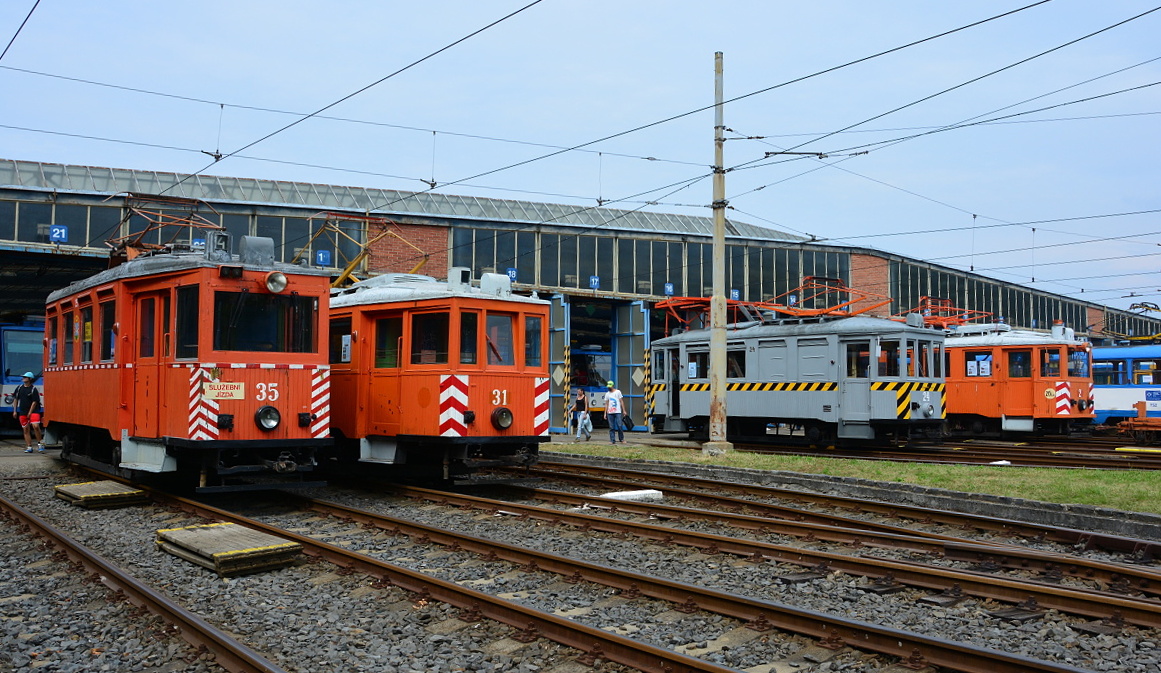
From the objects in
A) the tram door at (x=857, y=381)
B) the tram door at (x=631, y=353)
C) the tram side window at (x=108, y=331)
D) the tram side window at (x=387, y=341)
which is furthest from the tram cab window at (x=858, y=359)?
the tram side window at (x=108, y=331)

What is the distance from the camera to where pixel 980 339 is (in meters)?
26.7

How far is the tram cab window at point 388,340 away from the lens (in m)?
13.3

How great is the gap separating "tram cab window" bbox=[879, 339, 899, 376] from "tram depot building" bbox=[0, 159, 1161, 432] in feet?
26.1

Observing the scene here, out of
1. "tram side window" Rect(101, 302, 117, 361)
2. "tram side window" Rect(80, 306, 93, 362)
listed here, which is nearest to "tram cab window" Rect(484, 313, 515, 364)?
"tram side window" Rect(101, 302, 117, 361)

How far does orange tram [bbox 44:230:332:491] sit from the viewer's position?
10.8 meters

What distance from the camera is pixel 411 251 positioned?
29438mm

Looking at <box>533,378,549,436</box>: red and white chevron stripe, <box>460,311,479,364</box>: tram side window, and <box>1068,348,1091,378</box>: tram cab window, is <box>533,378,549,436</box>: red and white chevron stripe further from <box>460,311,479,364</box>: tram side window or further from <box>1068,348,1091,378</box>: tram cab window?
<box>1068,348,1091,378</box>: tram cab window

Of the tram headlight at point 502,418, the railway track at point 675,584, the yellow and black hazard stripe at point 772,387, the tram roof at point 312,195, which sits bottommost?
the railway track at point 675,584

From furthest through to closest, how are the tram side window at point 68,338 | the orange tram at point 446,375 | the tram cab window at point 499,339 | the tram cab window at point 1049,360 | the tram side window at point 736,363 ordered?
the tram cab window at point 1049,360 < the tram side window at point 736,363 < the tram side window at point 68,338 < the tram cab window at point 499,339 < the orange tram at point 446,375

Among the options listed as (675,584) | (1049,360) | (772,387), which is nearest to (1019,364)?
(1049,360)

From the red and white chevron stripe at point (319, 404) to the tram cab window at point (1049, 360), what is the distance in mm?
20577

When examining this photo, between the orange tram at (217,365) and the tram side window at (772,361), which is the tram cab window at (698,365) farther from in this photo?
the orange tram at (217,365)

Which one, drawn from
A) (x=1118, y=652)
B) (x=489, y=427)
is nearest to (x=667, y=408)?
(x=489, y=427)

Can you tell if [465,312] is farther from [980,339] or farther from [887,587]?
[980,339]
